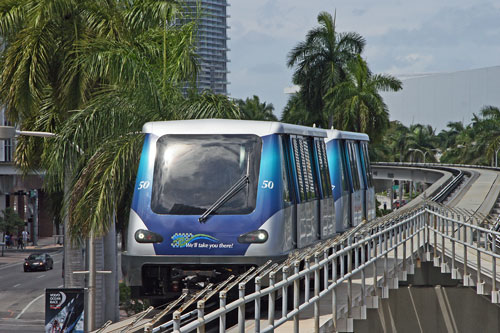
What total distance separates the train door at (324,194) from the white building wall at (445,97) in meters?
133

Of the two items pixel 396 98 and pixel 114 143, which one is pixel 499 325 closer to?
pixel 114 143

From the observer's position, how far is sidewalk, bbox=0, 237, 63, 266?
235 ft

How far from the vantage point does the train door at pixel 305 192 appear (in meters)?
15.0

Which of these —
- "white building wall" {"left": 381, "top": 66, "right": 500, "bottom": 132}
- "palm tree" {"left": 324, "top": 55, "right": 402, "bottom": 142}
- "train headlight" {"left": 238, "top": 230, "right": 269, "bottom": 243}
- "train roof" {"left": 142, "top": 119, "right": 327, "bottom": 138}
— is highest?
"white building wall" {"left": 381, "top": 66, "right": 500, "bottom": 132}

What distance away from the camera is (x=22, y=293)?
4847 cm

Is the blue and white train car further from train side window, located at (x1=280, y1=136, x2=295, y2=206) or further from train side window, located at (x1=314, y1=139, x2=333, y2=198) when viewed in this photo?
train side window, located at (x1=280, y1=136, x2=295, y2=206)

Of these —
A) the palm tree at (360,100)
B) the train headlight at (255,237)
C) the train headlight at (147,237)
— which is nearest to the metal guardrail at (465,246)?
the train headlight at (255,237)

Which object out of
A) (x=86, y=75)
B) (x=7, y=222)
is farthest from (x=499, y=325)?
(x=7, y=222)

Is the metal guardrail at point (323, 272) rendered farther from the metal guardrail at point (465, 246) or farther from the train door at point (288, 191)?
the train door at point (288, 191)

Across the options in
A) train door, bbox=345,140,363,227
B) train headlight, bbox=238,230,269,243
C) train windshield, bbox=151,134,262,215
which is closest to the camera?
train headlight, bbox=238,230,269,243

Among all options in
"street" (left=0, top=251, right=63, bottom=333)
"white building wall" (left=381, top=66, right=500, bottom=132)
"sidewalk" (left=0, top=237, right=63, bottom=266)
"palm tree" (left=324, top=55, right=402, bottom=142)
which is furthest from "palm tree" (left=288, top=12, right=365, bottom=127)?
"white building wall" (left=381, top=66, right=500, bottom=132)

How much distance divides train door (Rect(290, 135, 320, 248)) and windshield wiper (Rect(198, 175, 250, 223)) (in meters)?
1.44

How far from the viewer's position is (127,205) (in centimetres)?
2427

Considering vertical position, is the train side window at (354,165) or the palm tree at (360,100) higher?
the palm tree at (360,100)
